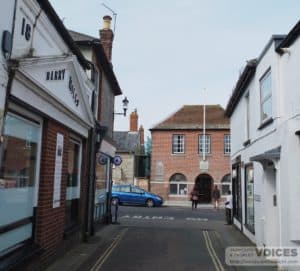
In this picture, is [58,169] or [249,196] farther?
[249,196]

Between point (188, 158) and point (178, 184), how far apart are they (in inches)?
100

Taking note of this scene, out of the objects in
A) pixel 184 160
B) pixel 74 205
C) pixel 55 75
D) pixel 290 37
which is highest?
pixel 290 37

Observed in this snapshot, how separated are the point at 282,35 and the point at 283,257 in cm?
482

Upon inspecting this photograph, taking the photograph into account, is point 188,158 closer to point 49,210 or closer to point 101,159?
point 101,159

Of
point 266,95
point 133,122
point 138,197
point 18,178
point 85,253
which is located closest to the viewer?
point 18,178

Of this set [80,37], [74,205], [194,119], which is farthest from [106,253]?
[194,119]

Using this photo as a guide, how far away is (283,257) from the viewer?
7844 mm

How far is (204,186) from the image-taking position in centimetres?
3600

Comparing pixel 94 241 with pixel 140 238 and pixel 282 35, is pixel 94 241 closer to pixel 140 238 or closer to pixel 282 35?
pixel 140 238

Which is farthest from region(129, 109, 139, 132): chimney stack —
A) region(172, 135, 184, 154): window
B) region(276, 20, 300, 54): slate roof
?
region(276, 20, 300, 54): slate roof

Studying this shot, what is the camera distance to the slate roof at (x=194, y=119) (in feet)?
117

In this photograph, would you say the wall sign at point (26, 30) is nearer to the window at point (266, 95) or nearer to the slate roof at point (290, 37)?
the slate roof at point (290, 37)

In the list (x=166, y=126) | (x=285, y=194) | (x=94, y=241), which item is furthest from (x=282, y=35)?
(x=166, y=126)

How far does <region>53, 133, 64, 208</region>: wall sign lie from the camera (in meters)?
8.06
